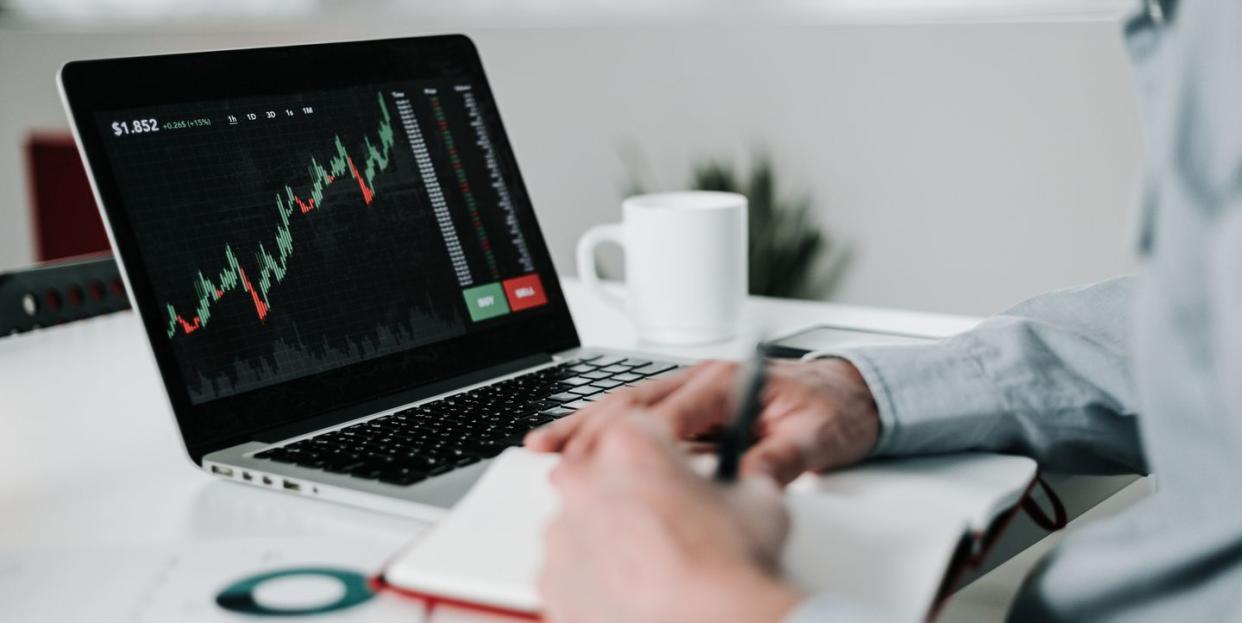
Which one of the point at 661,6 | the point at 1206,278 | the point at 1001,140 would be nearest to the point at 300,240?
the point at 1206,278

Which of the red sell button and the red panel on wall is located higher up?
the red panel on wall

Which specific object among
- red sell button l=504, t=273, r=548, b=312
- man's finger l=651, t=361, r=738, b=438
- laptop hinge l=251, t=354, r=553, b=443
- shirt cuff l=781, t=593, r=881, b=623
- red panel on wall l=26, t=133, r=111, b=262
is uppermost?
Answer: red panel on wall l=26, t=133, r=111, b=262

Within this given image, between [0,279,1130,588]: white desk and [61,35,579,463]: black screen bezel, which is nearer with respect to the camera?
[0,279,1130,588]: white desk

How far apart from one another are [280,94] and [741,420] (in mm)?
509

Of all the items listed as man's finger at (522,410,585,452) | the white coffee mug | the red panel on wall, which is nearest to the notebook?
man's finger at (522,410,585,452)

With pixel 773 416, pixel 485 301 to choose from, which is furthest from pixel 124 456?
pixel 773 416

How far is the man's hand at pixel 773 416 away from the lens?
1.94ft

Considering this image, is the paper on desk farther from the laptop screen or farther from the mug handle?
the mug handle

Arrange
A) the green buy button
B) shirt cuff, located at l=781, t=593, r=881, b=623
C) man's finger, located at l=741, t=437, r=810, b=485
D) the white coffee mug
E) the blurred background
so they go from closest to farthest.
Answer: shirt cuff, located at l=781, t=593, r=881, b=623
man's finger, located at l=741, t=437, r=810, b=485
the green buy button
the white coffee mug
the blurred background

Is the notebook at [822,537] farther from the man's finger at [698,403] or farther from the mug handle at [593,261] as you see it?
the mug handle at [593,261]

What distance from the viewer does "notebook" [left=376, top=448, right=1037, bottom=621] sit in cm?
47

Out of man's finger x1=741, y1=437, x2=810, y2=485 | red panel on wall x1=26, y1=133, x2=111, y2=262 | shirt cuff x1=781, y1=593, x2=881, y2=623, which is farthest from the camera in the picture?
red panel on wall x1=26, y1=133, x2=111, y2=262

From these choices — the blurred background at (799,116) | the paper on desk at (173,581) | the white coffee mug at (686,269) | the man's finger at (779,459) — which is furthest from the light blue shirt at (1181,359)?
the blurred background at (799,116)

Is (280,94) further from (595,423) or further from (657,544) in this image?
(657,544)
